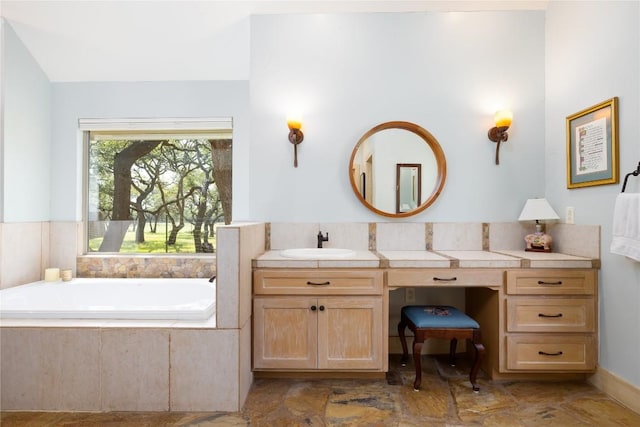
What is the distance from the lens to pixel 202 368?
5.95ft

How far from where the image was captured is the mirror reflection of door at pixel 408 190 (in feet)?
8.58

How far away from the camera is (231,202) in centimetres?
314

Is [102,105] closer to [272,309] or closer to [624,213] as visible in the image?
[272,309]

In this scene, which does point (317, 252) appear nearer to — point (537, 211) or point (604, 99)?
point (537, 211)

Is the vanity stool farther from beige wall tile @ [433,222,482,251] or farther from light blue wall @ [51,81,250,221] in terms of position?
light blue wall @ [51,81,250,221]

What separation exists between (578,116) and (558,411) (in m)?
1.77

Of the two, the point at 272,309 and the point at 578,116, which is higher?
the point at 578,116

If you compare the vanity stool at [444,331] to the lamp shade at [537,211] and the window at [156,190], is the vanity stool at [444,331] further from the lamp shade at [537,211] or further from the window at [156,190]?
the window at [156,190]

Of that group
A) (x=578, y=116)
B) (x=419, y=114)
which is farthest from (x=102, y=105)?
(x=578, y=116)

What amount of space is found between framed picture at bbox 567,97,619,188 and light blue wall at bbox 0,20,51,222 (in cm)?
402

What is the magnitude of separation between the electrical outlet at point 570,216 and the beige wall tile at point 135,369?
2.60 metres

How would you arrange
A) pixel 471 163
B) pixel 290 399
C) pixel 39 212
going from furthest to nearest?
pixel 39 212
pixel 471 163
pixel 290 399

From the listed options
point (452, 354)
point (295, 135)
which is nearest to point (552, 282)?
point (452, 354)

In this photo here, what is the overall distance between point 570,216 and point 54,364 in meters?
3.20
